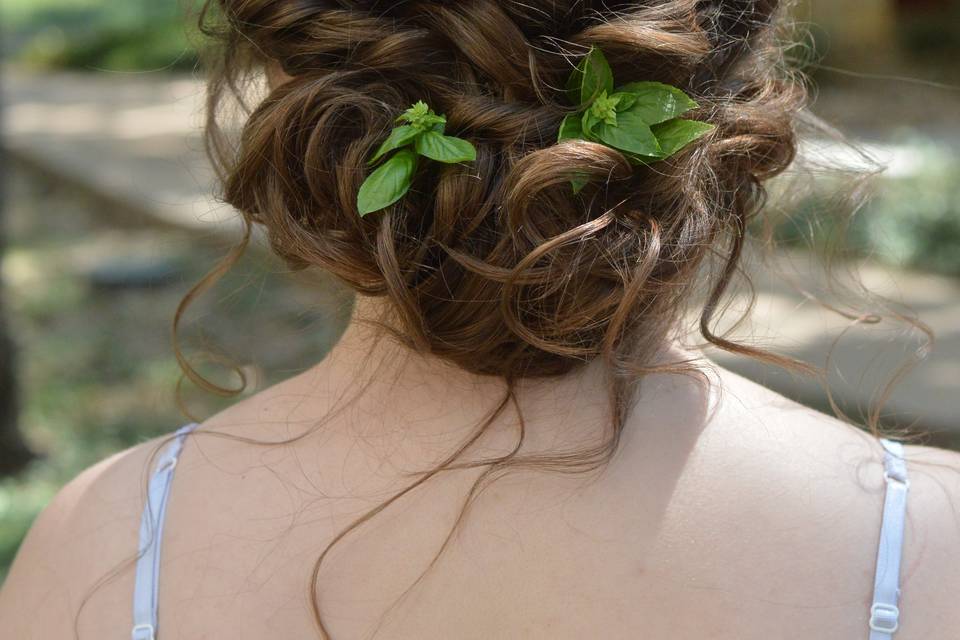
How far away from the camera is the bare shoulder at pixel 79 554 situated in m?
1.42

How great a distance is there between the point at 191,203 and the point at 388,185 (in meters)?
6.64

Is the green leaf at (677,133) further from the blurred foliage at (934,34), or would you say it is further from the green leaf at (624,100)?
the blurred foliage at (934,34)

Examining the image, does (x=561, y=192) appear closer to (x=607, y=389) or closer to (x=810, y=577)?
(x=607, y=389)

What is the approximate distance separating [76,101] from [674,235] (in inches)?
627

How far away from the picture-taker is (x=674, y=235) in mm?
1340

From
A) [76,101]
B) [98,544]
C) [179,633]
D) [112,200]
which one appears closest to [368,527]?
[179,633]

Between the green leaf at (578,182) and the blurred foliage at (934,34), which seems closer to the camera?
the green leaf at (578,182)

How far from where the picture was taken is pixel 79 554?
146 cm

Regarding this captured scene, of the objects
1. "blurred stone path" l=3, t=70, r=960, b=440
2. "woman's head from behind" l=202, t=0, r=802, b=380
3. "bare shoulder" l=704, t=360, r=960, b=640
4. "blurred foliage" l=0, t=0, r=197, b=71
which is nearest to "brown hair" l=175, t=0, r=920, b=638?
"woman's head from behind" l=202, t=0, r=802, b=380

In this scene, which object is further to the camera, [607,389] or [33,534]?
[33,534]

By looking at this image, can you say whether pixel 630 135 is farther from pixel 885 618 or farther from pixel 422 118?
pixel 885 618

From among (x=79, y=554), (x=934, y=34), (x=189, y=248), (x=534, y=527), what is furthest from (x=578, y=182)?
(x=934, y=34)

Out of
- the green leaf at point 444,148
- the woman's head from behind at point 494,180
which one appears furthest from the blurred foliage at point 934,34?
the green leaf at point 444,148

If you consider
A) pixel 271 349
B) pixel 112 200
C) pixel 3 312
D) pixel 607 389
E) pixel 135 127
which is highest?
pixel 607 389
